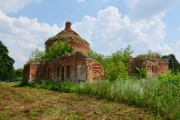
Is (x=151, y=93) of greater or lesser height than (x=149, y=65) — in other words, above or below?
below

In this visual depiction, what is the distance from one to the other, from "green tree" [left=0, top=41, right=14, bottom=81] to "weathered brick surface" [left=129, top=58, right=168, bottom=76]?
32308 millimetres

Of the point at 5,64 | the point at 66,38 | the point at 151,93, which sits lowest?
the point at 151,93

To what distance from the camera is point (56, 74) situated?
2697cm

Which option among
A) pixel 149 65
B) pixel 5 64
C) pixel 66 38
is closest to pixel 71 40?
pixel 66 38

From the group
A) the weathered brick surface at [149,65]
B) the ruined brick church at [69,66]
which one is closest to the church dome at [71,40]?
the ruined brick church at [69,66]

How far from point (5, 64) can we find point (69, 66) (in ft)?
104

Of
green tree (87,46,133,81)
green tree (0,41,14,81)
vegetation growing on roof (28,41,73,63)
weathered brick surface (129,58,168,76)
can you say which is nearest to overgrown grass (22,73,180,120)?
green tree (87,46,133,81)

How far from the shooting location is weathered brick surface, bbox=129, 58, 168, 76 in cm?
2299

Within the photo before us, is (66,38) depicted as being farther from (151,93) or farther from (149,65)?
(151,93)

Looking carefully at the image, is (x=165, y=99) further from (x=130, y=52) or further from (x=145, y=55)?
(x=130, y=52)

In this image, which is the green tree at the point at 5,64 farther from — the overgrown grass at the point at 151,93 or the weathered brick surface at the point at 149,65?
the overgrown grass at the point at 151,93

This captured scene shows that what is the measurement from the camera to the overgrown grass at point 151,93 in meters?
10.1

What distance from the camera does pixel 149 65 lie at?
23062 mm

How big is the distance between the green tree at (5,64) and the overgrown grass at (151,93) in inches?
1496
